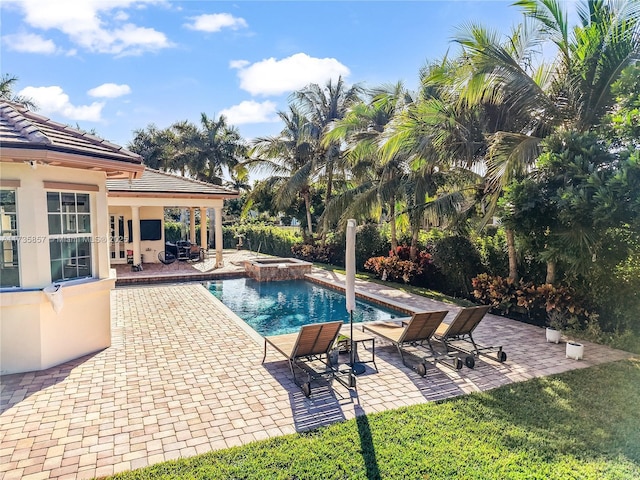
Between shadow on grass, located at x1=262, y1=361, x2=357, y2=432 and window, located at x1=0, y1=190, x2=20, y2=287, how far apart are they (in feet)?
16.9

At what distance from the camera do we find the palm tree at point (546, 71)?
29.1ft

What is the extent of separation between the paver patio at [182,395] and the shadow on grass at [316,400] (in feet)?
0.10

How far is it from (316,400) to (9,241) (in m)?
6.47

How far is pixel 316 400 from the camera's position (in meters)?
6.40

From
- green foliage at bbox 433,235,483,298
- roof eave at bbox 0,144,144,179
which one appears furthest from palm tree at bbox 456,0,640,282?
roof eave at bbox 0,144,144,179

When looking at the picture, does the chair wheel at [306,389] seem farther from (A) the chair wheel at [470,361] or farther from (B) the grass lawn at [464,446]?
(A) the chair wheel at [470,361]

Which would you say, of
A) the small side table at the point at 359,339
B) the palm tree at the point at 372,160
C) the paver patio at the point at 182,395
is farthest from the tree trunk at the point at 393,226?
the paver patio at the point at 182,395

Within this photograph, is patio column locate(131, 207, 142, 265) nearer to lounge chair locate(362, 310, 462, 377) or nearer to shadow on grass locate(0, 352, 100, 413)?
shadow on grass locate(0, 352, 100, 413)

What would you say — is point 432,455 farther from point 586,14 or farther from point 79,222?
point 586,14

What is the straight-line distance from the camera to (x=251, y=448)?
195 inches

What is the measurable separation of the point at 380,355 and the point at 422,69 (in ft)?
49.3

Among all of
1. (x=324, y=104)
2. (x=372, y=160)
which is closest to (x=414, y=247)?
(x=372, y=160)

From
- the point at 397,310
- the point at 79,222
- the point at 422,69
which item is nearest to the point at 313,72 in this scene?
the point at 422,69

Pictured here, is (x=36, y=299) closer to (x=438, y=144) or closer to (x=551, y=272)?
(x=438, y=144)
